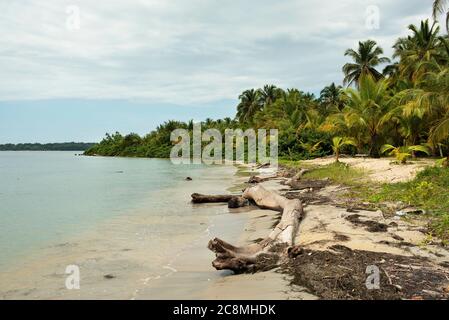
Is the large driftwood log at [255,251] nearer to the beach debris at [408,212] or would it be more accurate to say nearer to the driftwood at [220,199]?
the beach debris at [408,212]

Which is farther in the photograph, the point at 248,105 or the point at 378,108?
the point at 248,105

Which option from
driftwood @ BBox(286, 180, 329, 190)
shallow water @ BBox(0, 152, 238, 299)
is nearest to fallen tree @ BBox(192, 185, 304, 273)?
shallow water @ BBox(0, 152, 238, 299)

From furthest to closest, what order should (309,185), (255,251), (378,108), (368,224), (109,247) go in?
(378,108) → (309,185) → (109,247) → (368,224) → (255,251)

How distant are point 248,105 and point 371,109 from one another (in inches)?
1838

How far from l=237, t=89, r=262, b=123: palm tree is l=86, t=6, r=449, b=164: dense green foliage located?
0.29 m

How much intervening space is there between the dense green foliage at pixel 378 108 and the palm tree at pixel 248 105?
29 cm

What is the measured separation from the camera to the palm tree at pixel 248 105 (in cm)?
7100

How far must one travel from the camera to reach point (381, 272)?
18.4ft

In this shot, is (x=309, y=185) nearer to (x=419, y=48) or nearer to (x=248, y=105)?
(x=419, y=48)

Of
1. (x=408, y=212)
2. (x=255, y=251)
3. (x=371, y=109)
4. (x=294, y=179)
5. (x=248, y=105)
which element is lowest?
(x=255, y=251)

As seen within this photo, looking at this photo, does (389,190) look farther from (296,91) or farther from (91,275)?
(296,91)

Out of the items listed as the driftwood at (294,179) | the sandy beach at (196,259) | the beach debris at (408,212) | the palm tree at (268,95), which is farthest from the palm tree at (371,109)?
the palm tree at (268,95)

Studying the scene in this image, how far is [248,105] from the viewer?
73.4 meters

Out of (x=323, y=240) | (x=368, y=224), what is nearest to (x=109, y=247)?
(x=323, y=240)
